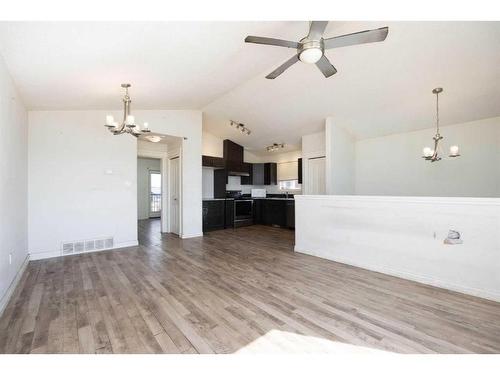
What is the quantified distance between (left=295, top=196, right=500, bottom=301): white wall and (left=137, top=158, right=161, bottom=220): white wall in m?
7.06

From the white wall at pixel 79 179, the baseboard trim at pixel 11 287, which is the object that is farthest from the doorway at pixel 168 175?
the baseboard trim at pixel 11 287

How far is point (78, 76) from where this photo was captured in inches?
108

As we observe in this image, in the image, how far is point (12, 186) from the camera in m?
2.77

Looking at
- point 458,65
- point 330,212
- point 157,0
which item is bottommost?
point 330,212

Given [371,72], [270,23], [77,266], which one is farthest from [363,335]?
[77,266]

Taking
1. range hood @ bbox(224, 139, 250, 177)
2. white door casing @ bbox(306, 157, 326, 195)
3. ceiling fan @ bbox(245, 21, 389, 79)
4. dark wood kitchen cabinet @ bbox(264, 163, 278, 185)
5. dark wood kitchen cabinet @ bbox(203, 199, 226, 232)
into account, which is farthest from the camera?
dark wood kitchen cabinet @ bbox(264, 163, 278, 185)

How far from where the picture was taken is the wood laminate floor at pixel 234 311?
1.72m

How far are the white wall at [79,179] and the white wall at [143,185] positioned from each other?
4518 mm

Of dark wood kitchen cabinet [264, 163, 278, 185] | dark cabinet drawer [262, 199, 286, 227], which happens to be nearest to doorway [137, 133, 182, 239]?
dark cabinet drawer [262, 199, 286, 227]

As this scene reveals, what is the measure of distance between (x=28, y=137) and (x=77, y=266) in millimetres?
2208

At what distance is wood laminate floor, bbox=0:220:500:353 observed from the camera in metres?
1.72

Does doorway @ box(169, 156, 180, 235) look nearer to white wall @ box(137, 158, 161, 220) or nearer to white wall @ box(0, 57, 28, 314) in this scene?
white wall @ box(0, 57, 28, 314)

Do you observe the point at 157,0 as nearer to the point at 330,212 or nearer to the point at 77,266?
the point at 330,212

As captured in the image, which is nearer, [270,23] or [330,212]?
[270,23]
